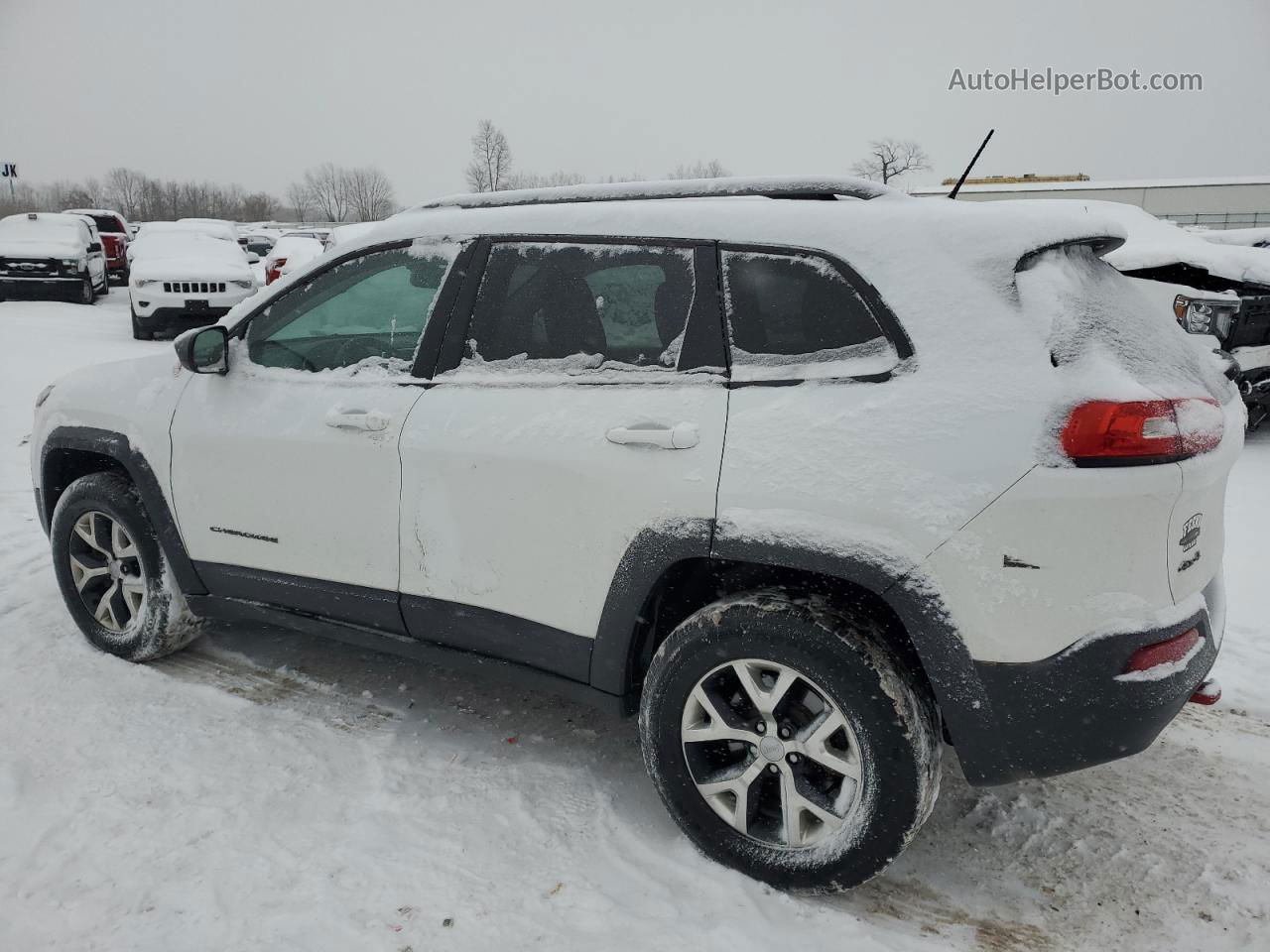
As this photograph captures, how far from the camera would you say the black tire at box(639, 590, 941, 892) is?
2189 millimetres

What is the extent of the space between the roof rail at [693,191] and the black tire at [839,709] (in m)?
1.19

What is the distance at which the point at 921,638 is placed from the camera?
2.16 m

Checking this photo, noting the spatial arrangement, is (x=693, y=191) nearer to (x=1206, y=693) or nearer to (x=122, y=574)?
(x=1206, y=693)

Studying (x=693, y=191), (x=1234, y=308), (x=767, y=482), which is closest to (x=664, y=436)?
(x=767, y=482)

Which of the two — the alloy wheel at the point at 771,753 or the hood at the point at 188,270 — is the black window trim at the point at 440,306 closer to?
the alloy wheel at the point at 771,753

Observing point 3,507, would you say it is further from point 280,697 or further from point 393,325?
point 393,325

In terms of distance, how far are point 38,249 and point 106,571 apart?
1730cm

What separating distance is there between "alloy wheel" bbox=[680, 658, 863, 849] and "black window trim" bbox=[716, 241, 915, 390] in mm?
736

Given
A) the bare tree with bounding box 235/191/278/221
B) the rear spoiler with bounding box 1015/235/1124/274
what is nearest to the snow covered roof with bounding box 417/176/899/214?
the rear spoiler with bounding box 1015/235/1124/274

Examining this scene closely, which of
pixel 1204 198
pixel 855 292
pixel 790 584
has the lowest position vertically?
pixel 790 584

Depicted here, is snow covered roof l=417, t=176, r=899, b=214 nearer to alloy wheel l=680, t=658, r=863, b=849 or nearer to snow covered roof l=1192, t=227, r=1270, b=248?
alloy wheel l=680, t=658, r=863, b=849

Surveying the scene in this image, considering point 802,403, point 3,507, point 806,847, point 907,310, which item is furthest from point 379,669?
point 3,507

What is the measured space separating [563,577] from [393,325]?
1208 mm

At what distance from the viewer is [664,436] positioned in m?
2.38
